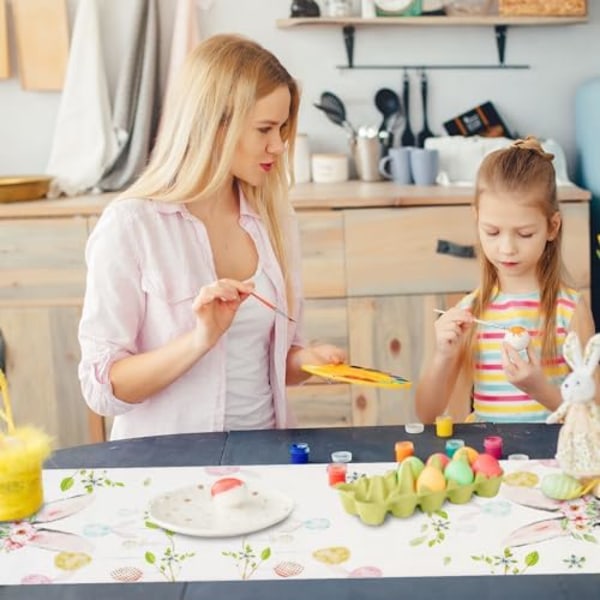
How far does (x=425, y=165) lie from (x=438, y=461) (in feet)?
6.08

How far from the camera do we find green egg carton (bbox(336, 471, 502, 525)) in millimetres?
1142

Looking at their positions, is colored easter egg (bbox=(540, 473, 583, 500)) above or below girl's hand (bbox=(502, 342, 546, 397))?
below

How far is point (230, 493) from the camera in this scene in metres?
1.18

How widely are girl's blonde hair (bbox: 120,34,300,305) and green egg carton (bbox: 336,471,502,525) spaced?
62 centimetres

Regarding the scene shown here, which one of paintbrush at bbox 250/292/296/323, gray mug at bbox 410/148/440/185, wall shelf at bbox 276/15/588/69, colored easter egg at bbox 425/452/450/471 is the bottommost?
colored easter egg at bbox 425/452/450/471

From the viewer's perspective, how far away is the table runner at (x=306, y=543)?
1043 mm

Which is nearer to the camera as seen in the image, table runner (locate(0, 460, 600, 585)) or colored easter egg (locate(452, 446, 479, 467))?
table runner (locate(0, 460, 600, 585))

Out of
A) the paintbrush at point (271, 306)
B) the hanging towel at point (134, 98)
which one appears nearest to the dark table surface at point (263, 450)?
the paintbrush at point (271, 306)

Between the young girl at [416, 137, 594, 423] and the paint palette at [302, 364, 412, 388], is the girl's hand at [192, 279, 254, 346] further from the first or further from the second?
the young girl at [416, 137, 594, 423]

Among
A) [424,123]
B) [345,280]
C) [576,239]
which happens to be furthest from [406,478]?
[424,123]

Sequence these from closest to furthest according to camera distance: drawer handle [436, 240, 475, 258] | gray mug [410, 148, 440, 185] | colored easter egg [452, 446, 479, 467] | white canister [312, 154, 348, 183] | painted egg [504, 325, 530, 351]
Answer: colored easter egg [452, 446, 479, 467]
painted egg [504, 325, 530, 351]
drawer handle [436, 240, 475, 258]
gray mug [410, 148, 440, 185]
white canister [312, 154, 348, 183]

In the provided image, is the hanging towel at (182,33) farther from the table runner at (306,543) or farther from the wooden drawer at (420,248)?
the table runner at (306,543)

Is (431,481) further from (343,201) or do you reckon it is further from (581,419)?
(343,201)

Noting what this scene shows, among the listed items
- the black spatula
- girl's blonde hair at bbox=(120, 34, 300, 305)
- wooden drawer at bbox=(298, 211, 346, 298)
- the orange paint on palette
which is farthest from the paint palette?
the black spatula
